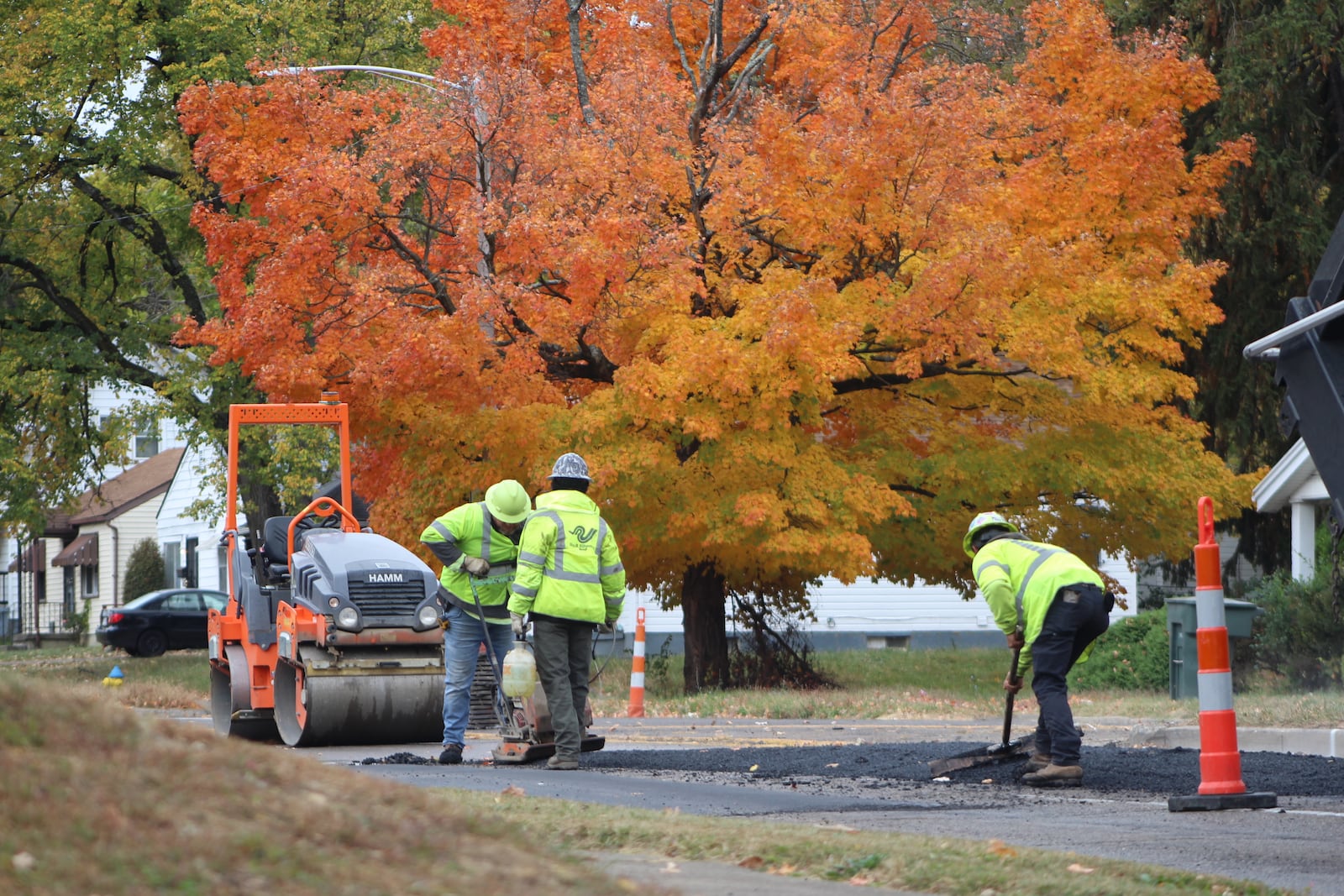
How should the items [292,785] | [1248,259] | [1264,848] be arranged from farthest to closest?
[1248,259] < [1264,848] < [292,785]

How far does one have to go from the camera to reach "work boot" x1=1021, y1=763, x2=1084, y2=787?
9891mm

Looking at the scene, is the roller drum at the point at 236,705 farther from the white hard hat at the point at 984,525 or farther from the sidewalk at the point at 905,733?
the white hard hat at the point at 984,525

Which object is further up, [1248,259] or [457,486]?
[1248,259]

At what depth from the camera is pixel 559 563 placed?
1067 centimetres

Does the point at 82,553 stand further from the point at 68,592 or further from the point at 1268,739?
the point at 1268,739

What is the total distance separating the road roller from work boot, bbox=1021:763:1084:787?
16.3 feet

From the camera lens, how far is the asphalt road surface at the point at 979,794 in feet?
24.3

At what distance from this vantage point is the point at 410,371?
18.4 m

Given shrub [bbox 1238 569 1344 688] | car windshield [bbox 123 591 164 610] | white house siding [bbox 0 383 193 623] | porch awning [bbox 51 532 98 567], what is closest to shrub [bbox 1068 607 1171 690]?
shrub [bbox 1238 569 1344 688]

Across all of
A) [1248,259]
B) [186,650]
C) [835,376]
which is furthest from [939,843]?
[186,650]

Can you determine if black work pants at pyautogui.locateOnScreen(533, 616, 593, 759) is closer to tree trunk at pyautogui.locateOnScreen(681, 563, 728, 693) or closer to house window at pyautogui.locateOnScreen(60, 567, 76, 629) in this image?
tree trunk at pyautogui.locateOnScreen(681, 563, 728, 693)

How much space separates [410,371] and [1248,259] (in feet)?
41.2

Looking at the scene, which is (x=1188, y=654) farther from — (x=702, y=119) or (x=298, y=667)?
(x=298, y=667)

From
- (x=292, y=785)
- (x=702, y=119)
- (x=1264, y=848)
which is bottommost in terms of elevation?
(x=1264, y=848)
